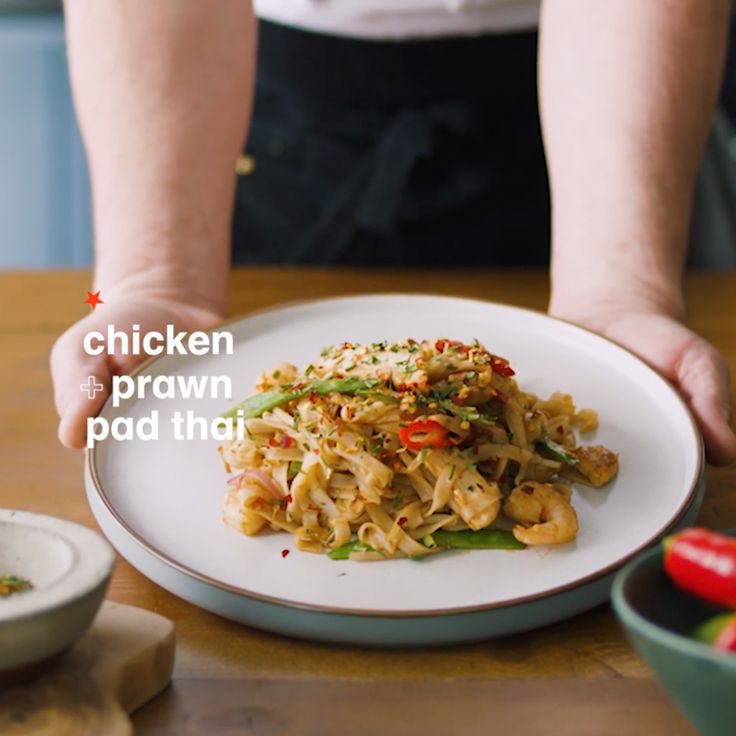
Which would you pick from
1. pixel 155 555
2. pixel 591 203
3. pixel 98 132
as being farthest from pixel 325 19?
pixel 155 555

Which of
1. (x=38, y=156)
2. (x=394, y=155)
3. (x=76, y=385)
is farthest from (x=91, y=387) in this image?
(x=38, y=156)

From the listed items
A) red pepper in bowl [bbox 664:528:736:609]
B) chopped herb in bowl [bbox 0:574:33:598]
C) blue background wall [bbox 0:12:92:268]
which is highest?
red pepper in bowl [bbox 664:528:736:609]

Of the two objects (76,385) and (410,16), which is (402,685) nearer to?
(76,385)

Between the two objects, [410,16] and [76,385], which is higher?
[410,16]

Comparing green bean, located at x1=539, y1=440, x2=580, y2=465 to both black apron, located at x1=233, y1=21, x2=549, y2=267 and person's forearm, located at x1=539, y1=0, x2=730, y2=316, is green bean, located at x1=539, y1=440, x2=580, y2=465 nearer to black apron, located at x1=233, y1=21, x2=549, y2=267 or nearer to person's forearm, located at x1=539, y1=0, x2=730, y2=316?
person's forearm, located at x1=539, y1=0, x2=730, y2=316

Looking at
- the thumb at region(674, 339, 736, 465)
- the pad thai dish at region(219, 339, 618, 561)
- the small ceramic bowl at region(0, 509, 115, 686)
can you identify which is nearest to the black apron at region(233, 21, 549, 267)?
the thumb at region(674, 339, 736, 465)

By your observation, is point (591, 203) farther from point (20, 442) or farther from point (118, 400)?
point (20, 442)
